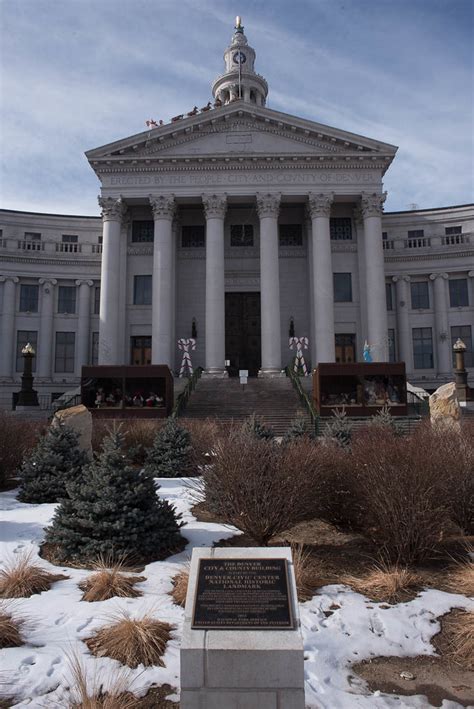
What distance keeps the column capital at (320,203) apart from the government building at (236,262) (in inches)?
3.5

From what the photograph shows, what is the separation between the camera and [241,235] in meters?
49.3

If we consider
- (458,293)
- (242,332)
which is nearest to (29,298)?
(242,332)

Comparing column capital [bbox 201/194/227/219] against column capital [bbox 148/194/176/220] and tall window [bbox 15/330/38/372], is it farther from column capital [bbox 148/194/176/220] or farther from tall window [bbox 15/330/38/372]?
tall window [bbox 15/330/38/372]

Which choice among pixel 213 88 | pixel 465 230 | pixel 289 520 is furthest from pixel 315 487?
pixel 213 88

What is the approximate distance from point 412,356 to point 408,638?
4381cm

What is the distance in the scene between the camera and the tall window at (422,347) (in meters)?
48.6

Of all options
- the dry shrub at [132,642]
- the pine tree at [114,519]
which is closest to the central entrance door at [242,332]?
the pine tree at [114,519]

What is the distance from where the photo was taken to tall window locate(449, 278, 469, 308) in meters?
49.1

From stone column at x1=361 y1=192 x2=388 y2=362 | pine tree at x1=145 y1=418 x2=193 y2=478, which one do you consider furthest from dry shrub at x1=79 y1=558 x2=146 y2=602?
stone column at x1=361 y1=192 x2=388 y2=362

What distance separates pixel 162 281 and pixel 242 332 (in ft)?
29.6

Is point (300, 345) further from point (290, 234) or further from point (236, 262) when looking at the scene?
point (290, 234)

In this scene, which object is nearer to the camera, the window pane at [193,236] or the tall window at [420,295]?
the window pane at [193,236]

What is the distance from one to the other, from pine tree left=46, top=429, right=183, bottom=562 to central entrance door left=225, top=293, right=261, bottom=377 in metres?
37.2

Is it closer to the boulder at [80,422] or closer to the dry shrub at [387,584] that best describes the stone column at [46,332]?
the boulder at [80,422]
